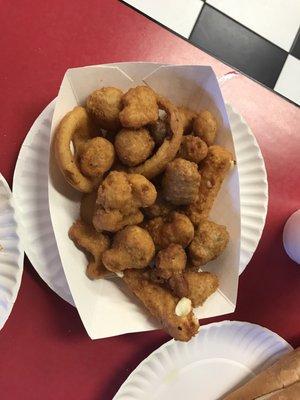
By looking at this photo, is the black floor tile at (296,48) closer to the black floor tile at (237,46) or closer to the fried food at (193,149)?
the black floor tile at (237,46)

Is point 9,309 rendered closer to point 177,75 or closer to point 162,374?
point 162,374

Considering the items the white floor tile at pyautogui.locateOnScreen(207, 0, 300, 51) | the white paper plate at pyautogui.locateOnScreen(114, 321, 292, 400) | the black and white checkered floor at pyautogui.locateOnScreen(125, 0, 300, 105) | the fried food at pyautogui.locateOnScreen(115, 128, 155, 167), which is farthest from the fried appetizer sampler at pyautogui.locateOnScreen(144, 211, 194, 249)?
the white floor tile at pyautogui.locateOnScreen(207, 0, 300, 51)

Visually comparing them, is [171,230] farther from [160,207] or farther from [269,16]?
[269,16]

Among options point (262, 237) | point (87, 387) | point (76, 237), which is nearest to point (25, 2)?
point (76, 237)

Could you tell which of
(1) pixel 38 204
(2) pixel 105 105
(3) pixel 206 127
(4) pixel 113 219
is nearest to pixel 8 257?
(1) pixel 38 204

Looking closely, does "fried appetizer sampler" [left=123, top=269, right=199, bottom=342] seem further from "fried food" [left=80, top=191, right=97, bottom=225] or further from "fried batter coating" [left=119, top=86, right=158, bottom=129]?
"fried batter coating" [left=119, top=86, right=158, bottom=129]
